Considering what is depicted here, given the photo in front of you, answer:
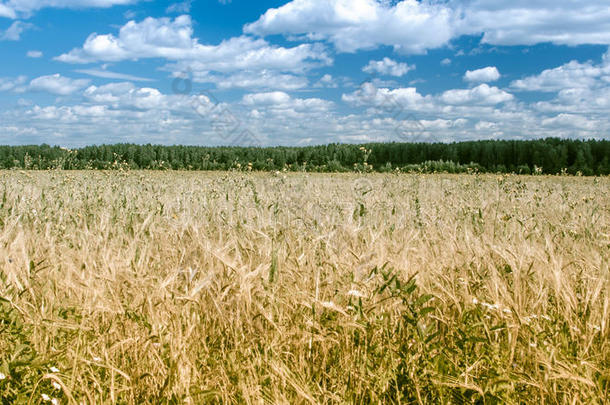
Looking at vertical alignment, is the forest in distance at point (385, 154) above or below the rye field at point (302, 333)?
above

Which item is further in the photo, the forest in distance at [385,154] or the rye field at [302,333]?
the forest in distance at [385,154]

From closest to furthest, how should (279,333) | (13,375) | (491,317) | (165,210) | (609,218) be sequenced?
(13,375) < (279,333) < (491,317) < (165,210) < (609,218)

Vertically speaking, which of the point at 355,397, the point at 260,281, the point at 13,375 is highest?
the point at 260,281

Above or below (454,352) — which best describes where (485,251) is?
above

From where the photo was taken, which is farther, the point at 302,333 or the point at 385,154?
the point at 385,154

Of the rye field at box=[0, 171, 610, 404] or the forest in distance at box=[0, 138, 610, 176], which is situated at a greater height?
the forest in distance at box=[0, 138, 610, 176]

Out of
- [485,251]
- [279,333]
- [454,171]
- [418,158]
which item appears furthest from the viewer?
[418,158]

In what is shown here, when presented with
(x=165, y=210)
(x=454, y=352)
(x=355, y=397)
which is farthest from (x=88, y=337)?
(x=165, y=210)

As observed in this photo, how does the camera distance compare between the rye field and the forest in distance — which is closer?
the rye field

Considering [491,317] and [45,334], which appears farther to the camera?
[491,317]

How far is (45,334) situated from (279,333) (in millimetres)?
1285

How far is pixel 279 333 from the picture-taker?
2.64m

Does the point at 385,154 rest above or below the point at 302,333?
above

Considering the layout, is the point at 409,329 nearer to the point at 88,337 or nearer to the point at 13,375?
the point at 88,337
